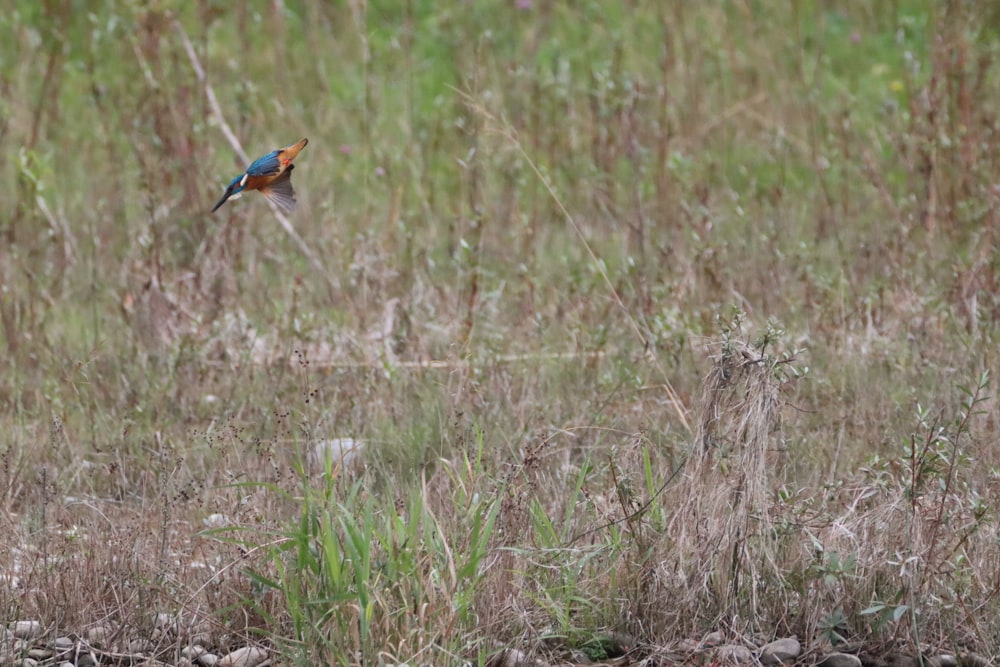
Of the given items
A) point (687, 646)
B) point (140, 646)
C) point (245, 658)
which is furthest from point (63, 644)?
point (687, 646)

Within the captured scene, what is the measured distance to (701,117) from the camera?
24.4 ft

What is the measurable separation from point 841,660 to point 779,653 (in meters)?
0.14

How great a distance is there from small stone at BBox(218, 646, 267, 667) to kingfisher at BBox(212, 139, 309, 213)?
3.36 feet

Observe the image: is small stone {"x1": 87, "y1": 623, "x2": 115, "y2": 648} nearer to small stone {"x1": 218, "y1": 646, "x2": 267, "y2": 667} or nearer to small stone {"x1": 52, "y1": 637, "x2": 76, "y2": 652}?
small stone {"x1": 52, "y1": 637, "x2": 76, "y2": 652}

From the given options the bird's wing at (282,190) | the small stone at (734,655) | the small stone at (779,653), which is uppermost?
the bird's wing at (282,190)

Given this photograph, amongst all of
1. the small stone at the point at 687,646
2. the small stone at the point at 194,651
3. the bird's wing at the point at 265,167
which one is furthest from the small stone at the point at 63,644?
the small stone at the point at 687,646

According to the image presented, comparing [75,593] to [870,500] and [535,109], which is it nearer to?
[870,500]

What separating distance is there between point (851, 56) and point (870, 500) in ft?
18.8

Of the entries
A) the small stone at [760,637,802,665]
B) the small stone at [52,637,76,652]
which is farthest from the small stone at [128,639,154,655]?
the small stone at [760,637,802,665]

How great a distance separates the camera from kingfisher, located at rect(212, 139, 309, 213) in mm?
2938

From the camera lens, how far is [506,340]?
189 inches

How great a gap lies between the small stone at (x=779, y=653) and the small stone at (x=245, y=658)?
3.80 ft

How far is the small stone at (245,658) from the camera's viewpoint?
9.68 feet

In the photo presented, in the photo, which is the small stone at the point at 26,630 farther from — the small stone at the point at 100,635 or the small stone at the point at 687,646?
the small stone at the point at 687,646
